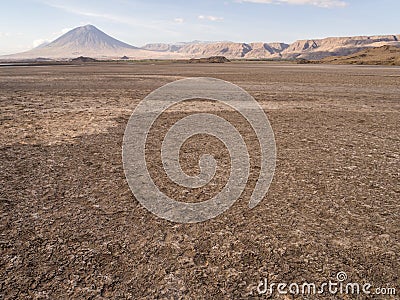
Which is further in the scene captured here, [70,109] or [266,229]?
[70,109]

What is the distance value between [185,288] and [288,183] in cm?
266

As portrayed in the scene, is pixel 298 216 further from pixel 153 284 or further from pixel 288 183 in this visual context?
pixel 153 284

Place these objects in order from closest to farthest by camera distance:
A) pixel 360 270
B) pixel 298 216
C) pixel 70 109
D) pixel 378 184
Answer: pixel 360 270 → pixel 298 216 → pixel 378 184 → pixel 70 109

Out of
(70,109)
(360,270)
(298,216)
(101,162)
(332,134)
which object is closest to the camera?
(360,270)

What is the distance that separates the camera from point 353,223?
349 cm

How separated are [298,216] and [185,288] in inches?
67.7

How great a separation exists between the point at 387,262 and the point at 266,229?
43.1 inches

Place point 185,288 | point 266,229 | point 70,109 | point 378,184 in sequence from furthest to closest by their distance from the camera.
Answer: point 70,109
point 378,184
point 266,229
point 185,288

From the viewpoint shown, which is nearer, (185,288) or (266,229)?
(185,288)

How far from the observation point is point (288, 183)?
4.68m

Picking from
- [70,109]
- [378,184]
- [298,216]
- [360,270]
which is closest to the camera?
[360,270]

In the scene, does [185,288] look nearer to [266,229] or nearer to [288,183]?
[266,229]

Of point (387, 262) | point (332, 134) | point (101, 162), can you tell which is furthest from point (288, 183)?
point (332, 134)

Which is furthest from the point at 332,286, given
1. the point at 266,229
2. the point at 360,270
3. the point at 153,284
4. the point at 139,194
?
the point at 139,194
